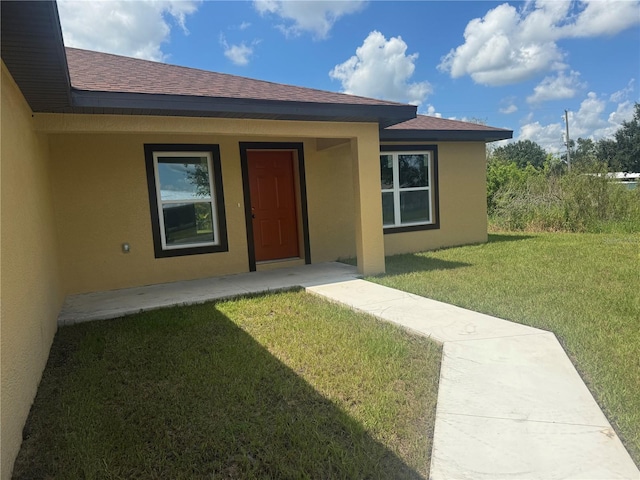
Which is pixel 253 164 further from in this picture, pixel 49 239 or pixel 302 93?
pixel 49 239

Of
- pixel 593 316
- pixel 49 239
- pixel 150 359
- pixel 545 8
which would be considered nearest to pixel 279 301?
pixel 150 359

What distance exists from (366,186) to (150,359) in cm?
422

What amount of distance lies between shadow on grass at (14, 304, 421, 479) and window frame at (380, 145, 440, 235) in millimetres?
5913

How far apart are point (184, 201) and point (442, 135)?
5806 millimetres

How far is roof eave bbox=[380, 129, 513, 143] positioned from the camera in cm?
841

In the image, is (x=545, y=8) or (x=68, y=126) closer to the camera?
(x=68, y=126)

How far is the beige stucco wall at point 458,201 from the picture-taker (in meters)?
9.41

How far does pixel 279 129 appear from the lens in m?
5.80

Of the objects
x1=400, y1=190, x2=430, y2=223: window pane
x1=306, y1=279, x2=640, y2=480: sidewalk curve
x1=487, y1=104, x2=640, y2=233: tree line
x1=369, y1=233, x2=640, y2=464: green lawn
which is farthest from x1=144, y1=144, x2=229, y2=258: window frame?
x1=487, y1=104, x2=640, y2=233: tree line

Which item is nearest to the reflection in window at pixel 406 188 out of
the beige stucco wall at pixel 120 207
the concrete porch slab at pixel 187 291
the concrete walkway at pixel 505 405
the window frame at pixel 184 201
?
the concrete porch slab at pixel 187 291

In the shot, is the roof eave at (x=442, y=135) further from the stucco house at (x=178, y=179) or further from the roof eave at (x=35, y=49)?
the roof eave at (x=35, y=49)

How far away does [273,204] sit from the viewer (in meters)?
8.01

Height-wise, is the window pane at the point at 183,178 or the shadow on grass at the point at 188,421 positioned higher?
the window pane at the point at 183,178

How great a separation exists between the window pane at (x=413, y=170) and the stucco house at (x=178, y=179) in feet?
0.12
